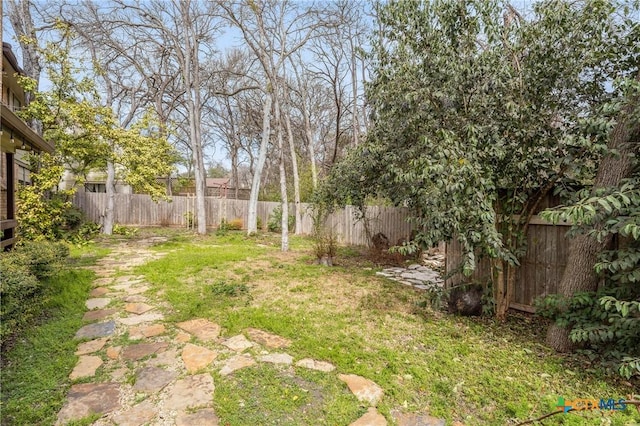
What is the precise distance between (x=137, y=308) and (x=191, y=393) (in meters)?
2.14

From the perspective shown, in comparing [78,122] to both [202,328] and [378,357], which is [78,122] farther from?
[378,357]

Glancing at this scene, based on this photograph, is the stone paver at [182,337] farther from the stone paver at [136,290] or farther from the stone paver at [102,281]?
the stone paver at [102,281]

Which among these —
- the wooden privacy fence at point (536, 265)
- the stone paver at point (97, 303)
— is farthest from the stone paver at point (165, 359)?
the wooden privacy fence at point (536, 265)

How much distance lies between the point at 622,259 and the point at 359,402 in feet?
7.57

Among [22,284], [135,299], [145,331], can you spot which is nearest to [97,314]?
[135,299]

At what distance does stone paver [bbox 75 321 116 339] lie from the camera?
10.5 ft

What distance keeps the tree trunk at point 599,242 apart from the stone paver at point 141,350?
3.69 metres

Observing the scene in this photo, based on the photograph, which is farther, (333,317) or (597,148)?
(333,317)

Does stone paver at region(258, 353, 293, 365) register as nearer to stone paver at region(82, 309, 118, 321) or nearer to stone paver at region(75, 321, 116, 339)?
stone paver at region(75, 321, 116, 339)

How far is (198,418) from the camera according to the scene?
6.62ft

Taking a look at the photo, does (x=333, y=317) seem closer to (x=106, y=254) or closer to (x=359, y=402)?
(x=359, y=402)

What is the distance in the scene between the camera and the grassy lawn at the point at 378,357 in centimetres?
217

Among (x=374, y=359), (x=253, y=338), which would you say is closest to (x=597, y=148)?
(x=374, y=359)

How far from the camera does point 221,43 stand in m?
11.7
